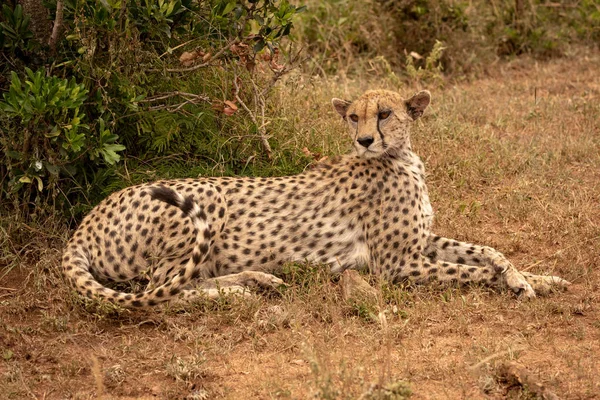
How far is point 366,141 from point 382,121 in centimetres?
17

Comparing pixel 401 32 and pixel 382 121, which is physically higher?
pixel 382 121

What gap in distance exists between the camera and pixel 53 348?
15.0 ft

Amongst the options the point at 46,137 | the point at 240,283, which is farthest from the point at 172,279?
the point at 46,137

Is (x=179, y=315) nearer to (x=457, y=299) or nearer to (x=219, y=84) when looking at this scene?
(x=457, y=299)

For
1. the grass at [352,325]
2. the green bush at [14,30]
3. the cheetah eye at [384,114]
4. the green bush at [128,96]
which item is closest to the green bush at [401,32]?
the grass at [352,325]

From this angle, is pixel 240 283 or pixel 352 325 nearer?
pixel 352 325

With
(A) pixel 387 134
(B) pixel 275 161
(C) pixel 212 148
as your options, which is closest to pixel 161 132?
(C) pixel 212 148

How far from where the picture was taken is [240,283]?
5.11 meters

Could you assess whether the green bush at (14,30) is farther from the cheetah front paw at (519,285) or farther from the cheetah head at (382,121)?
the cheetah front paw at (519,285)

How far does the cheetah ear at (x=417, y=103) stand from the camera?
5.43m

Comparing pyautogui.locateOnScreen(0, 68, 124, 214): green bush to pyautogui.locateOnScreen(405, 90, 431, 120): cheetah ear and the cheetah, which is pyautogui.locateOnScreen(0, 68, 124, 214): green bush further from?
pyautogui.locateOnScreen(405, 90, 431, 120): cheetah ear

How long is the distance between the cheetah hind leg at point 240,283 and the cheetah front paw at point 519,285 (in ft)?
3.92

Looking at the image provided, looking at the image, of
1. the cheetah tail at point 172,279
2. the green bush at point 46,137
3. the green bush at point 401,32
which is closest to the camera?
the cheetah tail at point 172,279

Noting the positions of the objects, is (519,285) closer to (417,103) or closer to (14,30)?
(417,103)
